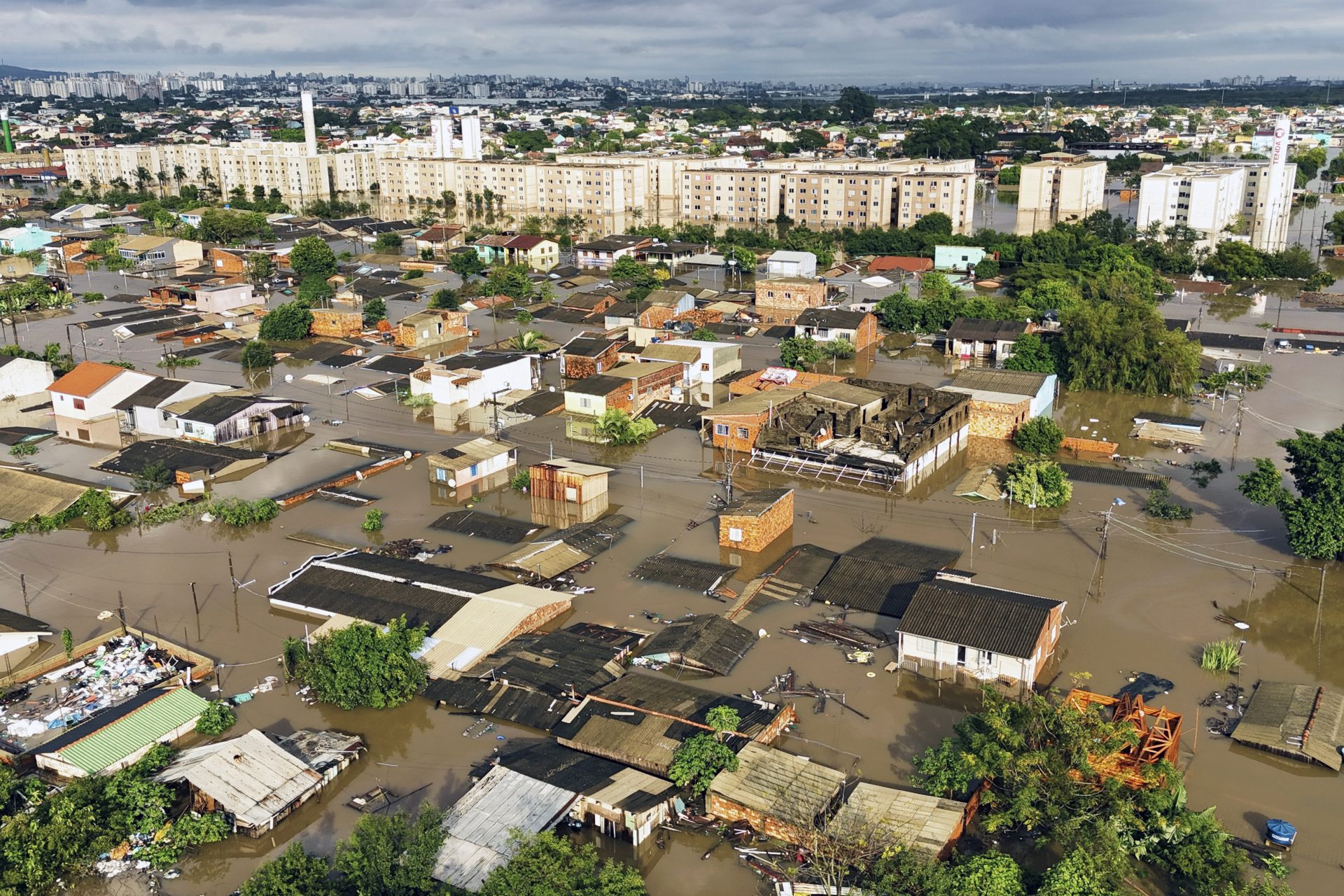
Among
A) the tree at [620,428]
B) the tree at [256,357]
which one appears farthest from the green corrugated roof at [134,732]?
the tree at [256,357]

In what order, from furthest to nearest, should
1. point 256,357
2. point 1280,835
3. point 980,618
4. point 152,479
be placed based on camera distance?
point 256,357 < point 152,479 < point 980,618 < point 1280,835

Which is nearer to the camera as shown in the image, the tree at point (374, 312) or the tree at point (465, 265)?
the tree at point (374, 312)

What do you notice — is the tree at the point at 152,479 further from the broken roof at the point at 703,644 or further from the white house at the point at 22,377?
the broken roof at the point at 703,644

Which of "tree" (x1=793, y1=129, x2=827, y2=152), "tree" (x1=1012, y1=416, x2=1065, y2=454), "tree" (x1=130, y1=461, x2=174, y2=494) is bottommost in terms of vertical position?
"tree" (x1=130, y1=461, x2=174, y2=494)

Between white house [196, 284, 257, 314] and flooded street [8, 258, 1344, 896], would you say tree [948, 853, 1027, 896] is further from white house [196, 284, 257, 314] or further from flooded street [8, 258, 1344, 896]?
white house [196, 284, 257, 314]

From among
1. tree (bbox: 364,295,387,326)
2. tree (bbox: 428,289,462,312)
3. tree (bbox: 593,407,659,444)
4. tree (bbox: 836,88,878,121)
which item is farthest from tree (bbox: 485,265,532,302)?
tree (bbox: 836,88,878,121)

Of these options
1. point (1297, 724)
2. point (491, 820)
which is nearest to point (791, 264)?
point (1297, 724)

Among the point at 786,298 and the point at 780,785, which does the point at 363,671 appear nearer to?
the point at 780,785
